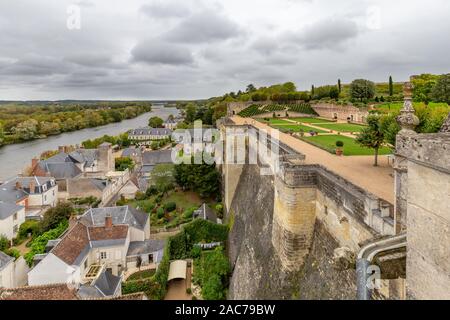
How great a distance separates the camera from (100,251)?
18.7 meters

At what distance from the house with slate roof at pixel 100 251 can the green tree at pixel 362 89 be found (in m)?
43.0

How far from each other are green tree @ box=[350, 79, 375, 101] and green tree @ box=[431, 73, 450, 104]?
19.0 metres

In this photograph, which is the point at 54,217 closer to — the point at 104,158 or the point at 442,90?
the point at 104,158

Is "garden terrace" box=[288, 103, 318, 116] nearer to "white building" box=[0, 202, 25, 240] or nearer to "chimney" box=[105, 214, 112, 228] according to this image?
"chimney" box=[105, 214, 112, 228]

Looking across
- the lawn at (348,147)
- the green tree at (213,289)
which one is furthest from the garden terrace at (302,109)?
the green tree at (213,289)

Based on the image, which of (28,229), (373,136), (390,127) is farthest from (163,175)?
(390,127)

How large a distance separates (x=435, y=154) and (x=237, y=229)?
16.1 m

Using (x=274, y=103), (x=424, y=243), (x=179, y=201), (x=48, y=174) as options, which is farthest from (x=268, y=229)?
(x=274, y=103)

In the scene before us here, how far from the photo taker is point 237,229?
19.0 metres

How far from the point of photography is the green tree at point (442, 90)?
3045cm

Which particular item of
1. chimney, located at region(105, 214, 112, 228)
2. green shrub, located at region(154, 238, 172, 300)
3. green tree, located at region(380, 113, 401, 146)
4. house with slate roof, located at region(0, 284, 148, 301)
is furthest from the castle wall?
chimney, located at region(105, 214, 112, 228)

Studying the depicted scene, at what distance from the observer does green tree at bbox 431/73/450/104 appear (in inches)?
1199

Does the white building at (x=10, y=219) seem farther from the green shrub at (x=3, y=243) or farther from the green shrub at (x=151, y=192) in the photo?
the green shrub at (x=151, y=192)

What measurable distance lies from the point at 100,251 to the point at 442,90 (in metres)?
33.3
